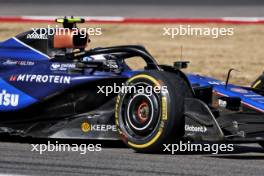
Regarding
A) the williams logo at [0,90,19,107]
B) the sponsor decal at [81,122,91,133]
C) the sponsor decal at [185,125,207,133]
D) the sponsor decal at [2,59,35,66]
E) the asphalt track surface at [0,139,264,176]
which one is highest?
the sponsor decal at [2,59,35,66]

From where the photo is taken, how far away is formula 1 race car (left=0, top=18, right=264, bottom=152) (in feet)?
28.0

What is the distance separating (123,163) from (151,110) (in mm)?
969

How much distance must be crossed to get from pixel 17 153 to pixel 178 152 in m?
1.63

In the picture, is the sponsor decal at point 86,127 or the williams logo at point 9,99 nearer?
the sponsor decal at point 86,127

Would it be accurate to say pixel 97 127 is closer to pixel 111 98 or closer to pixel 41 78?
pixel 111 98

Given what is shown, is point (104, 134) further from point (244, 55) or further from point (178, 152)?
point (244, 55)

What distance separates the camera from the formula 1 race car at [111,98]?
8547 mm

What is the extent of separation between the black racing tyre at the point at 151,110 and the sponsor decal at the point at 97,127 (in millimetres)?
194

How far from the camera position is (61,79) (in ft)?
30.9

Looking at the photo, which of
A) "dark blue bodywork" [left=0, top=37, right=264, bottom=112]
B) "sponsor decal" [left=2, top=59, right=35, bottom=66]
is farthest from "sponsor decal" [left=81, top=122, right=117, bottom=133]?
"sponsor decal" [left=2, top=59, right=35, bottom=66]

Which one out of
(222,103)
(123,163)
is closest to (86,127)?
(123,163)

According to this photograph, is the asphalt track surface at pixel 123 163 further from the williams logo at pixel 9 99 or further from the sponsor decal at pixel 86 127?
the williams logo at pixel 9 99

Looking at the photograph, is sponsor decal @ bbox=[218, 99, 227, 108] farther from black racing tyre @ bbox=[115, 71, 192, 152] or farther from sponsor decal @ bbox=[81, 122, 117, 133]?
sponsor decal @ bbox=[81, 122, 117, 133]

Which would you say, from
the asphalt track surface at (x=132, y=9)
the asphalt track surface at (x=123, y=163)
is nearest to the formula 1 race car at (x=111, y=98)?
the asphalt track surface at (x=123, y=163)
